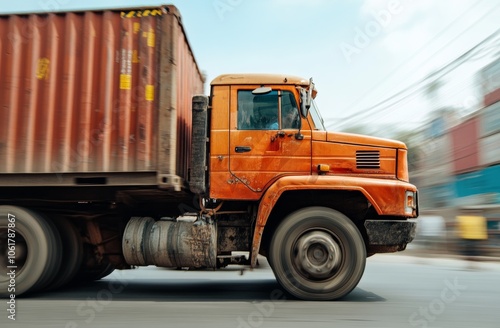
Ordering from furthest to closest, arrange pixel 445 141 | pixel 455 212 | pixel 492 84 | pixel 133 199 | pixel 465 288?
pixel 445 141 → pixel 492 84 → pixel 455 212 → pixel 465 288 → pixel 133 199

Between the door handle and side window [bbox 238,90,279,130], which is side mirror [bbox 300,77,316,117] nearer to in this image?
side window [bbox 238,90,279,130]

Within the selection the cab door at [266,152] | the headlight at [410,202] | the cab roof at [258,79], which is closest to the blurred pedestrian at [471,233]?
the headlight at [410,202]

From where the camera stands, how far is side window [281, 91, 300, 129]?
214 inches

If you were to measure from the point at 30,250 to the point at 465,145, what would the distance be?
17.2 metres

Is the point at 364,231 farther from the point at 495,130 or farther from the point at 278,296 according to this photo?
the point at 495,130

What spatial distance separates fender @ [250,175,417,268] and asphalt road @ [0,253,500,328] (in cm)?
98

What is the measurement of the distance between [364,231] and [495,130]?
11502 millimetres

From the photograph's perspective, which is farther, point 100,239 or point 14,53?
point 100,239

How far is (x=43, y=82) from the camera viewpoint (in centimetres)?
535

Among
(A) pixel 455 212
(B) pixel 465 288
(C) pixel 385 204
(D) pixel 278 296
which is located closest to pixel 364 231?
(C) pixel 385 204

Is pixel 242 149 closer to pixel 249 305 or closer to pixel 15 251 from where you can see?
pixel 249 305

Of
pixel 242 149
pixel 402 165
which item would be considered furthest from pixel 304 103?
pixel 402 165

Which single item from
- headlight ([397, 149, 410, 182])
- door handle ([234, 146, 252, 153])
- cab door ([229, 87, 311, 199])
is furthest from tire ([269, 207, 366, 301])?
door handle ([234, 146, 252, 153])

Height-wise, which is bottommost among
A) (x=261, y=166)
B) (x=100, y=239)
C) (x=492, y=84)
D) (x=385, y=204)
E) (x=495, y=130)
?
(x=100, y=239)
